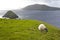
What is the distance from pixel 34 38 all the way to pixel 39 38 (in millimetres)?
798

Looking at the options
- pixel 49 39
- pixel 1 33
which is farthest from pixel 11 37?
pixel 49 39

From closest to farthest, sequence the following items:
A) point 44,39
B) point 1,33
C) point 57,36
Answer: point 44,39 → point 57,36 → point 1,33

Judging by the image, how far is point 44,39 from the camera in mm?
32938

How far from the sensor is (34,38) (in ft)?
113

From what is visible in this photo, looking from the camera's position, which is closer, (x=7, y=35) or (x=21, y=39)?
(x=21, y=39)

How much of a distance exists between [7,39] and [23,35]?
4204mm

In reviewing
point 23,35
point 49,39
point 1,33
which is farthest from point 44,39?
point 1,33

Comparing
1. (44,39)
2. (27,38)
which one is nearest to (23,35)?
(27,38)

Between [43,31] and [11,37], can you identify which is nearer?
[11,37]

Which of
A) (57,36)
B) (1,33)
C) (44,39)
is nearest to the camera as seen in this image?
(44,39)

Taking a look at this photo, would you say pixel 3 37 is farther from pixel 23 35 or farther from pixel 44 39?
pixel 44 39

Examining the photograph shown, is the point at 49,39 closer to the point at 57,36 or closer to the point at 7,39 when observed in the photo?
the point at 57,36

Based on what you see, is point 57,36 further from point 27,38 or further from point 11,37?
point 11,37

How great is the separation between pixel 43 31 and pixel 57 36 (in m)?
4.38
